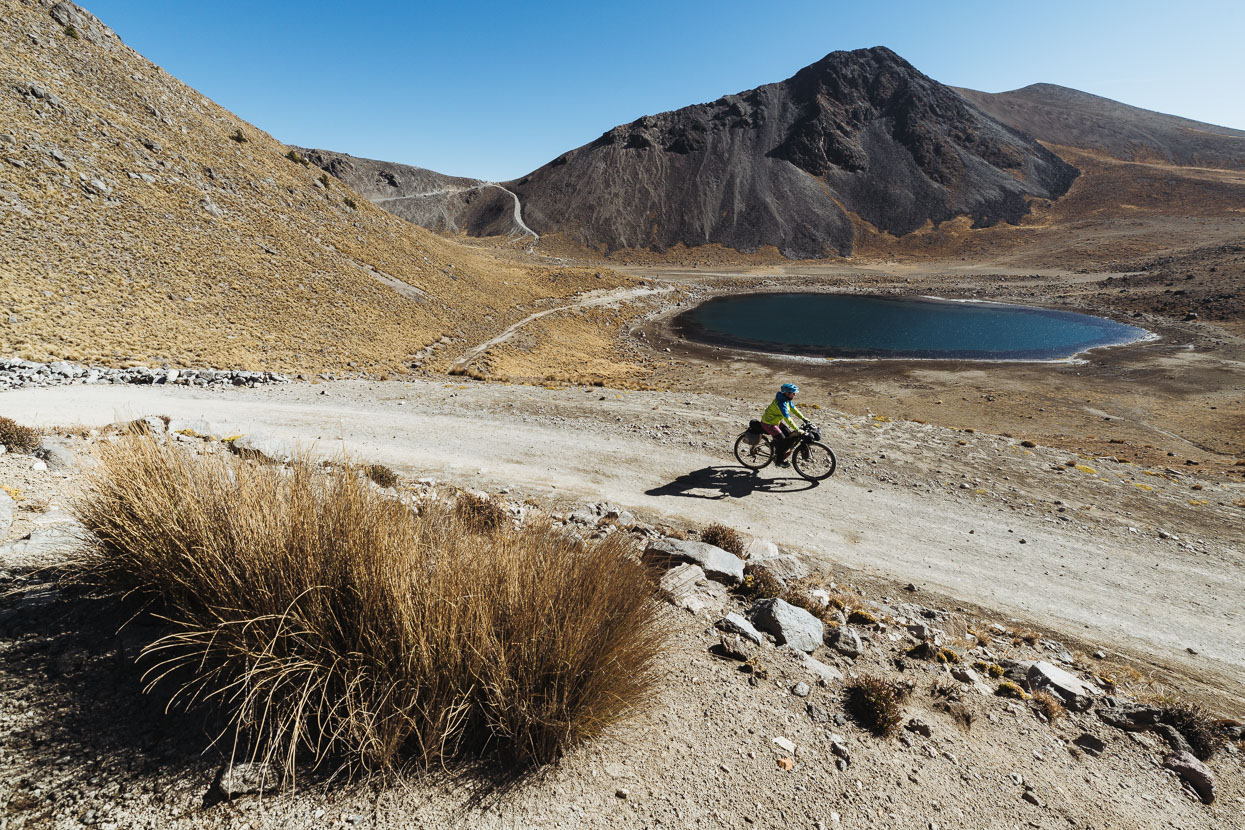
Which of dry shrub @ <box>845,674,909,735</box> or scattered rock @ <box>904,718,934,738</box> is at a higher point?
dry shrub @ <box>845,674,909,735</box>

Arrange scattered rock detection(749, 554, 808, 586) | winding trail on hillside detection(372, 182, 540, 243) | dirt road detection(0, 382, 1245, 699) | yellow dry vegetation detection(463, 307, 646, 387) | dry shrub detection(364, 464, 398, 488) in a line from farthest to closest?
winding trail on hillside detection(372, 182, 540, 243)
yellow dry vegetation detection(463, 307, 646, 387)
dry shrub detection(364, 464, 398, 488)
dirt road detection(0, 382, 1245, 699)
scattered rock detection(749, 554, 808, 586)

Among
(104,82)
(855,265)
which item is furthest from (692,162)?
(104,82)

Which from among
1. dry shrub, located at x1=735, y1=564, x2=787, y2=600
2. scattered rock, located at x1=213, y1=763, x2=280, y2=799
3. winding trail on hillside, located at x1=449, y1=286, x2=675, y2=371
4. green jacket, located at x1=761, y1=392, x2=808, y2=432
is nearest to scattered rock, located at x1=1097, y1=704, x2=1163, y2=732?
dry shrub, located at x1=735, y1=564, x2=787, y2=600

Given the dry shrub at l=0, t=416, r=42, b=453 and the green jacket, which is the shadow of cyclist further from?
the dry shrub at l=0, t=416, r=42, b=453

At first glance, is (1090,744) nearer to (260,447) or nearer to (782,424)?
(782,424)

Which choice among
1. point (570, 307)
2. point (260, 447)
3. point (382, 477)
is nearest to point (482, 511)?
point (382, 477)

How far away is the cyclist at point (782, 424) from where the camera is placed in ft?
41.5

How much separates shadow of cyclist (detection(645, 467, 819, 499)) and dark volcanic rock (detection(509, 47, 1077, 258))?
11076 cm

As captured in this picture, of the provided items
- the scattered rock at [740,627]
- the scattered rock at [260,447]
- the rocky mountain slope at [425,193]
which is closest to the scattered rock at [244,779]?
the scattered rock at [740,627]

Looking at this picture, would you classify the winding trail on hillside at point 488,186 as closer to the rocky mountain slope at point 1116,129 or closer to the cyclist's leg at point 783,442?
the cyclist's leg at point 783,442

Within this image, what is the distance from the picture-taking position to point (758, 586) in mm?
7004

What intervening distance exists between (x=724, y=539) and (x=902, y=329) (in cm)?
5445

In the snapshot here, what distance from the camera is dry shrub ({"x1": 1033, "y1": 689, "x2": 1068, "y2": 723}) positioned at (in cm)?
549

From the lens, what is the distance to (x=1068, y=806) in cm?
428
